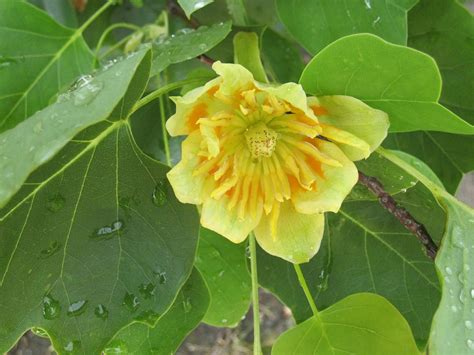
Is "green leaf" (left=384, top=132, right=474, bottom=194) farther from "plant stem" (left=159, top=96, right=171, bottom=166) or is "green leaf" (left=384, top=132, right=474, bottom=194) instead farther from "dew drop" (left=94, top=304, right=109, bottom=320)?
"dew drop" (left=94, top=304, right=109, bottom=320)

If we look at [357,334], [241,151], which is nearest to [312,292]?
[357,334]

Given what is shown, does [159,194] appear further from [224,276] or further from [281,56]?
[281,56]

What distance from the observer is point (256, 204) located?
51cm

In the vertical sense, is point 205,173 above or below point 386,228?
above

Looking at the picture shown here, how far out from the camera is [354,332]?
0.59 metres

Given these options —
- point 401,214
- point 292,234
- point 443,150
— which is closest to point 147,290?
point 292,234

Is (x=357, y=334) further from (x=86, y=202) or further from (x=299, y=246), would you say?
(x=86, y=202)

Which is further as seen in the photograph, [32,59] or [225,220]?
[32,59]

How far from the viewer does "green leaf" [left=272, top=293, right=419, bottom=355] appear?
556 mm

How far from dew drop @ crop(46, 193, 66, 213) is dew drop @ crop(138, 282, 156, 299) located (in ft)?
0.28

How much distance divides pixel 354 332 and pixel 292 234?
13cm

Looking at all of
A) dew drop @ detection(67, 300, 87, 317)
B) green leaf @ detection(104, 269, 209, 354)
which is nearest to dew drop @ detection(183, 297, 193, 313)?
green leaf @ detection(104, 269, 209, 354)

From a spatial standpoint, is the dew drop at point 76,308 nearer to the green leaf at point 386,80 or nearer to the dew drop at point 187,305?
the dew drop at point 187,305

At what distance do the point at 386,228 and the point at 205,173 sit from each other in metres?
0.23
